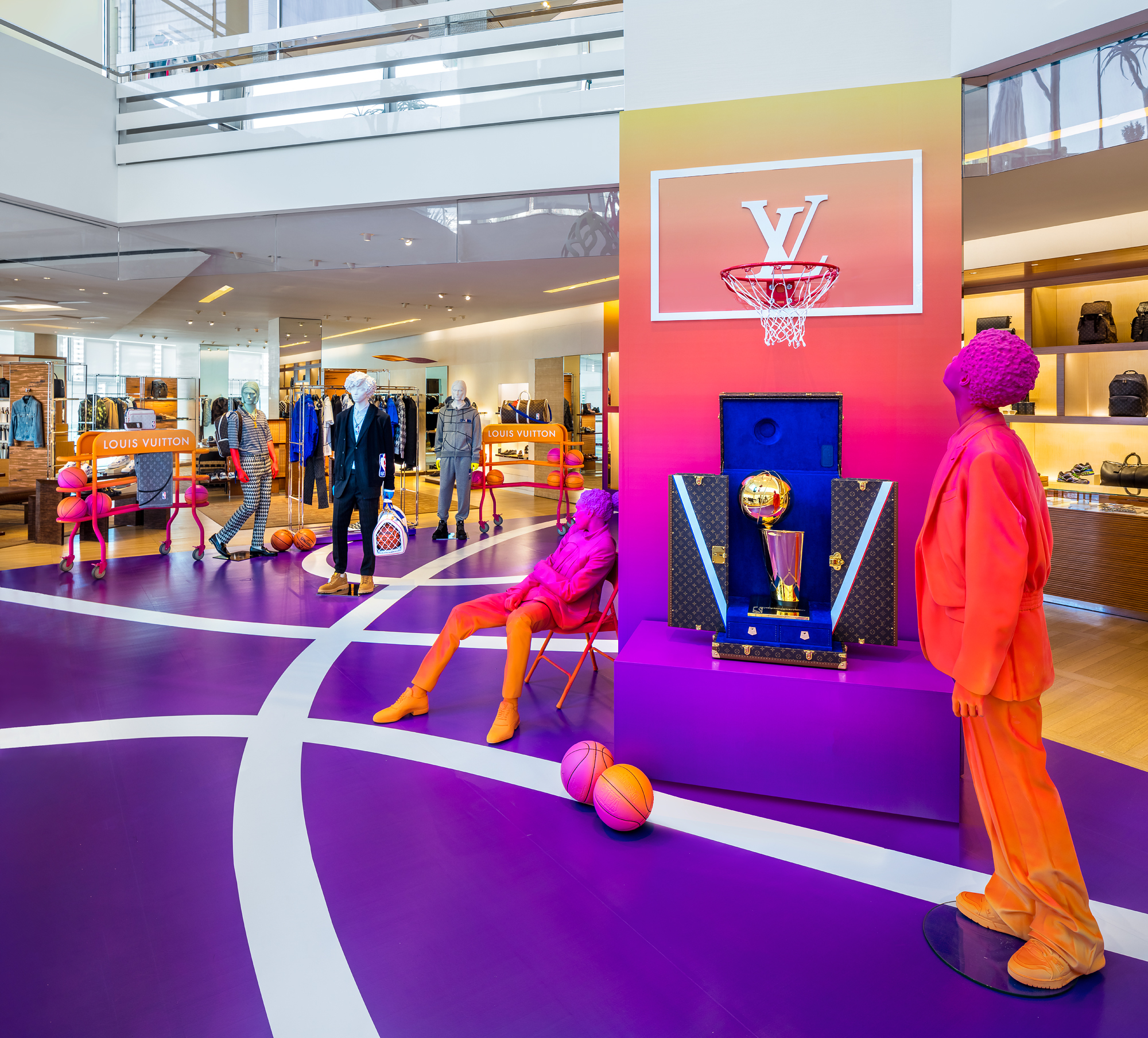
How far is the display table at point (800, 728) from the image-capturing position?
2.61 m

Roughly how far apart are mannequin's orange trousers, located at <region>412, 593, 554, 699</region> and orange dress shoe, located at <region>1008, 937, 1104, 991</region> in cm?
212

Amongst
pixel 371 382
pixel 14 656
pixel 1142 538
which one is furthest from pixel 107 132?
pixel 1142 538

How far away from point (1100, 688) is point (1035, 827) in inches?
115

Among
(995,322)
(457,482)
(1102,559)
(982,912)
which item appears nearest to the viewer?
(982,912)

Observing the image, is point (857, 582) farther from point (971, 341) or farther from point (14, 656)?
point (14, 656)

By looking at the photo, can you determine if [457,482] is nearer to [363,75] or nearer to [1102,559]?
[363,75]

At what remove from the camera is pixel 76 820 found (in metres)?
2.70

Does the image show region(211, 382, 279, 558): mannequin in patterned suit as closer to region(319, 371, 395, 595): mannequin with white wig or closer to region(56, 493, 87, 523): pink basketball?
region(56, 493, 87, 523): pink basketball

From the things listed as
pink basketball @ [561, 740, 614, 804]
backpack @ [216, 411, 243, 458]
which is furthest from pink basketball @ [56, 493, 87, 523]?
pink basketball @ [561, 740, 614, 804]

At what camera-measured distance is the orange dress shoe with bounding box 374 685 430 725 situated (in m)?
3.63

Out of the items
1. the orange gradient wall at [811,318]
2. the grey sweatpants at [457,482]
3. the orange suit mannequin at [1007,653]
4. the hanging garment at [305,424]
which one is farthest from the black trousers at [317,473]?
the orange suit mannequin at [1007,653]

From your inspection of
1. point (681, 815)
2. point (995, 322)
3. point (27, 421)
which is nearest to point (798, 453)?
point (681, 815)

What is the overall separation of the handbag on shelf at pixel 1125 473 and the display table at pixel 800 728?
4.33 meters

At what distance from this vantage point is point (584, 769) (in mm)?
2748
